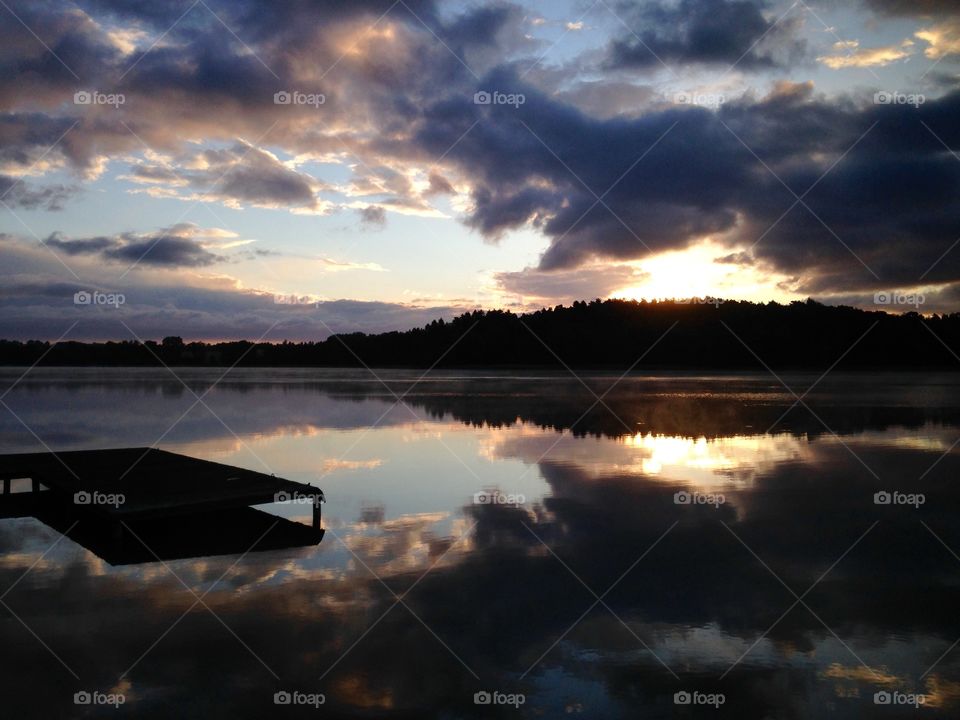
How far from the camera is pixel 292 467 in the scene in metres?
16.9

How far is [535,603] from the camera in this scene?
7.74 m

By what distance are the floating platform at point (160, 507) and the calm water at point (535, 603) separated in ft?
1.61

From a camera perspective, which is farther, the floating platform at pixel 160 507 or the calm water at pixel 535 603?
the floating platform at pixel 160 507

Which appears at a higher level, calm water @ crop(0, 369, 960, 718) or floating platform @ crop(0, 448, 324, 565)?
floating platform @ crop(0, 448, 324, 565)

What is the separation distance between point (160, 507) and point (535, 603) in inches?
212

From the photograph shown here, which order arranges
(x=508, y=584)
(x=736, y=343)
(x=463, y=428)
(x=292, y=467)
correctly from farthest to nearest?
(x=736, y=343), (x=463, y=428), (x=292, y=467), (x=508, y=584)

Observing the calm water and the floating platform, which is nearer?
the calm water

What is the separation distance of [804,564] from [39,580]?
8474mm

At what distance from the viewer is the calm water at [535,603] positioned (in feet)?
19.2

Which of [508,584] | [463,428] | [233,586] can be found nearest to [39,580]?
[233,586]

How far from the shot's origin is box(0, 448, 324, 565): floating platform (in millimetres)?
10352

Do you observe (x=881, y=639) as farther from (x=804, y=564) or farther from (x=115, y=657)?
(x=115, y=657)

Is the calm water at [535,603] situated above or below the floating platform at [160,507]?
below

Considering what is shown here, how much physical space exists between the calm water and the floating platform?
49 centimetres
